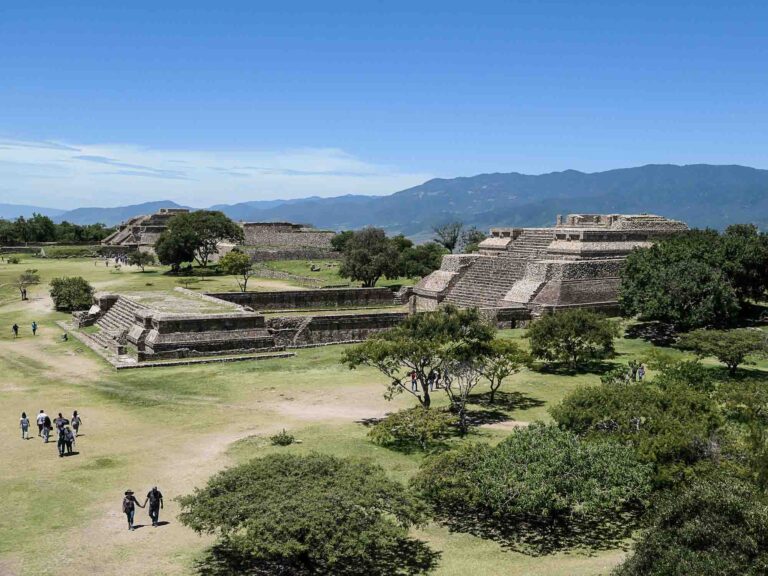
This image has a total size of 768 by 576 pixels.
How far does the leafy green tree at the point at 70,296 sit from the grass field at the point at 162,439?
9.02 m

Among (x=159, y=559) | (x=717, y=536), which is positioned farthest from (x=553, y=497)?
(x=159, y=559)

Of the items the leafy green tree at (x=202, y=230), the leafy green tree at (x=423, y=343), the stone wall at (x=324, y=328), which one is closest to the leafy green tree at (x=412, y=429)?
the leafy green tree at (x=423, y=343)

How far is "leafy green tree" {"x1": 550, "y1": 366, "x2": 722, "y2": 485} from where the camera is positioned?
Answer: 14391mm

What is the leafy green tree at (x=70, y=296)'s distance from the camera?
44625 mm

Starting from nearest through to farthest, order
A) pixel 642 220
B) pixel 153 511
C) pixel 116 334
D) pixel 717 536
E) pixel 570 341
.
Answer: pixel 717 536 → pixel 153 511 → pixel 570 341 → pixel 116 334 → pixel 642 220

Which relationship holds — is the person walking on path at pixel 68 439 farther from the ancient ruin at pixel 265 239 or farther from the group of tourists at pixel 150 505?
the ancient ruin at pixel 265 239

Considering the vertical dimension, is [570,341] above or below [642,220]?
below

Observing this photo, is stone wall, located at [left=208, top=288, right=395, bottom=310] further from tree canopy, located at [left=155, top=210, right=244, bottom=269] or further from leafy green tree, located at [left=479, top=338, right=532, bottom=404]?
tree canopy, located at [left=155, top=210, right=244, bottom=269]

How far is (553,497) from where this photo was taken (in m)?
13.0

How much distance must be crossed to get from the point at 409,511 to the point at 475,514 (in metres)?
3.55

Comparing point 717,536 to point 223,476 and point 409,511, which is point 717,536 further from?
point 223,476

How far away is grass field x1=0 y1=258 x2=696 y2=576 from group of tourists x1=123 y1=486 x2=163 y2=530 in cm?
29

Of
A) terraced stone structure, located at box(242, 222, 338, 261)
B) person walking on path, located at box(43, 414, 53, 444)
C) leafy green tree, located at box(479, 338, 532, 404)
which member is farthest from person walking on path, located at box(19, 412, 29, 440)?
terraced stone structure, located at box(242, 222, 338, 261)

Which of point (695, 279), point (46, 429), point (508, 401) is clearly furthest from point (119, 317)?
point (695, 279)
